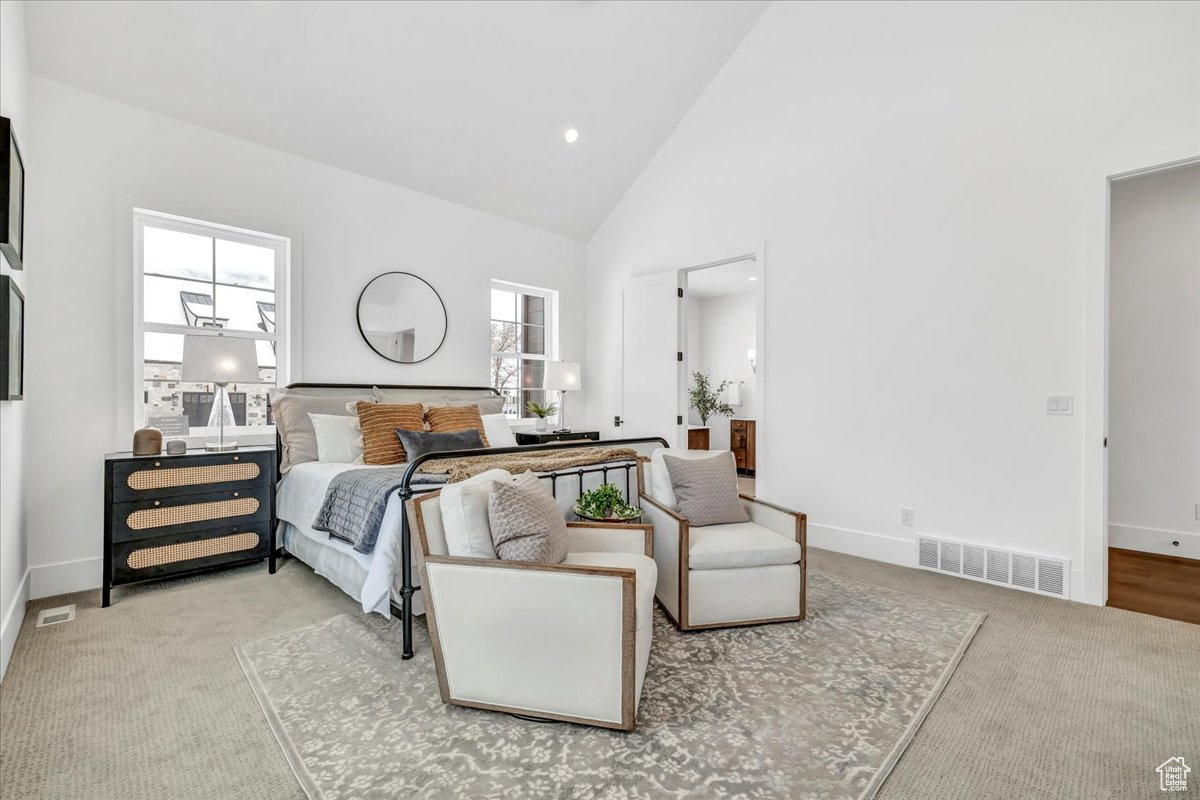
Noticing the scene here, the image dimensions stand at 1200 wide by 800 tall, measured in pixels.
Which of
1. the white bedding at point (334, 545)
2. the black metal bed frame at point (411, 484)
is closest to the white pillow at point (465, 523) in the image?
the black metal bed frame at point (411, 484)

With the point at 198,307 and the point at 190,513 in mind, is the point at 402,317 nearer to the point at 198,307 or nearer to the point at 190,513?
the point at 198,307

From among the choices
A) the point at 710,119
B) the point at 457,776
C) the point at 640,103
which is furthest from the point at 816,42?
the point at 457,776

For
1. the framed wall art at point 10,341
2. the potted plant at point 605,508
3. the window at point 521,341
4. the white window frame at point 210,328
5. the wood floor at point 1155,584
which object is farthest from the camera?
the window at point 521,341

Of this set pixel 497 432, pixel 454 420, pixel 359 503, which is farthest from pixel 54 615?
pixel 497 432

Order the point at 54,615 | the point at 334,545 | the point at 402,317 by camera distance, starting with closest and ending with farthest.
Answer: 1. the point at 54,615
2. the point at 334,545
3. the point at 402,317

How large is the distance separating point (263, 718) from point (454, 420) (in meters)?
2.33

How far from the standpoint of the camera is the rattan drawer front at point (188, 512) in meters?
2.91

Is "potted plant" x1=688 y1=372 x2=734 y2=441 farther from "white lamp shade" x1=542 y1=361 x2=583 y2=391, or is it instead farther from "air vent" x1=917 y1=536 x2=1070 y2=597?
"air vent" x1=917 y1=536 x2=1070 y2=597

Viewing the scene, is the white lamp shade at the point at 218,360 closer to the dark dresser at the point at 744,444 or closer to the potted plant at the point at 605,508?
the potted plant at the point at 605,508

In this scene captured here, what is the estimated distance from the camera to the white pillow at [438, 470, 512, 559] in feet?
6.34

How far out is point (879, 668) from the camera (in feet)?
7.22

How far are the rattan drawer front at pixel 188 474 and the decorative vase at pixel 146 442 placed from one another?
112mm

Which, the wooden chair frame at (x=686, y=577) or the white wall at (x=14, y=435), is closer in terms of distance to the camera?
the white wall at (x=14, y=435)

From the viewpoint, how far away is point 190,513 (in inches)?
122
